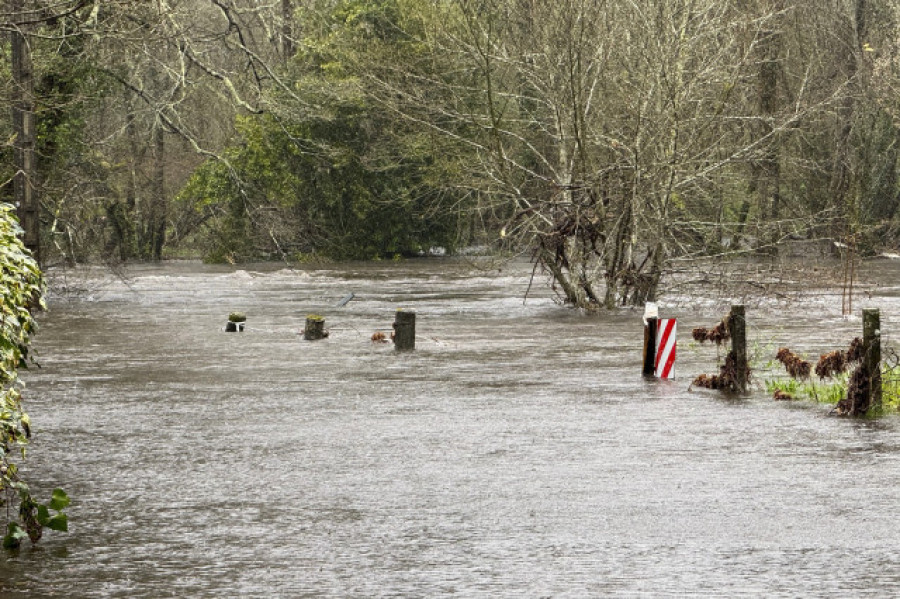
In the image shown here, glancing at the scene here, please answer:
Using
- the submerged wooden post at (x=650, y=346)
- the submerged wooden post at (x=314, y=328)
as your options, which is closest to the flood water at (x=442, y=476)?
the submerged wooden post at (x=650, y=346)

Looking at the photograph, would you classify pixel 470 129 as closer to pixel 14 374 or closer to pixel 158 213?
pixel 158 213

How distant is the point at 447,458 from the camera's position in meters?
11.8

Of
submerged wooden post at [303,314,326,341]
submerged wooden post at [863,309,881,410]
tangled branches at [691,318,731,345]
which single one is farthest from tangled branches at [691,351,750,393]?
submerged wooden post at [303,314,326,341]

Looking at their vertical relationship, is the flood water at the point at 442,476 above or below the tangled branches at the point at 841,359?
below

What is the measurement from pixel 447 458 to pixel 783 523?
11.2ft

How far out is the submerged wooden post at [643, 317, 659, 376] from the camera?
17203 millimetres

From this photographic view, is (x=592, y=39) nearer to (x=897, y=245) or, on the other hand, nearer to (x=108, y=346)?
(x=108, y=346)

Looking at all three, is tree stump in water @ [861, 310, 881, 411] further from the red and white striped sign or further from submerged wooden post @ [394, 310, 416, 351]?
submerged wooden post @ [394, 310, 416, 351]

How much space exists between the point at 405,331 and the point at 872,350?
28.1ft

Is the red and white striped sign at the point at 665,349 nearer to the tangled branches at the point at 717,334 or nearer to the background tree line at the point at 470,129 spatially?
the tangled branches at the point at 717,334

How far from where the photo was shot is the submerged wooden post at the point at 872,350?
44.9 feet

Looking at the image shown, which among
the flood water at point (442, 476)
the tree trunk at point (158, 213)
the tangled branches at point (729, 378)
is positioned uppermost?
the tree trunk at point (158, 213)

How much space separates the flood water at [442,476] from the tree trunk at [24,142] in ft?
19.9

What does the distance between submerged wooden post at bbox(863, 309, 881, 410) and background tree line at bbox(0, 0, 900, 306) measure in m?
8.36
